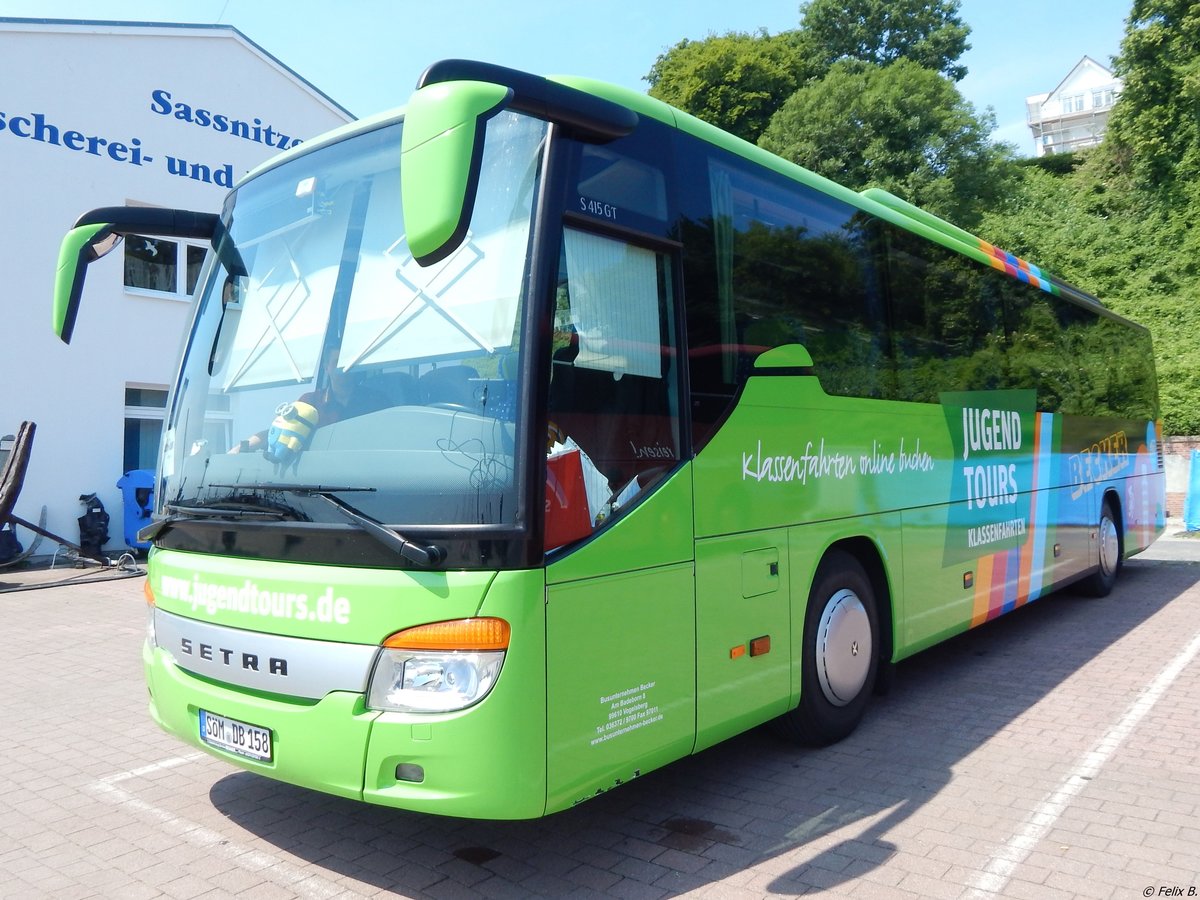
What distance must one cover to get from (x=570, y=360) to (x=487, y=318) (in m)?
0.36

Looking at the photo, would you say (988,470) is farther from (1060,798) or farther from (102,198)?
(102,198)

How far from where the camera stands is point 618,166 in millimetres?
3988

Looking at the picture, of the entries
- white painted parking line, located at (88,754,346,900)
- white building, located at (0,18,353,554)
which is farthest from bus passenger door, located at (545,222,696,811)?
white building, located at (0,18,353,554)

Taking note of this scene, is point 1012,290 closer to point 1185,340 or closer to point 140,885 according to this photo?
point 140,885

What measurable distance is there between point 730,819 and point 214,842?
2.33m

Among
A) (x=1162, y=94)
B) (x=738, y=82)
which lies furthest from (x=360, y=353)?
(x=738, y=82)

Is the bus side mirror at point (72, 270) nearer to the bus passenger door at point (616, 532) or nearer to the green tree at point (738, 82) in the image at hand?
the bus passenger door at point (616, 532)

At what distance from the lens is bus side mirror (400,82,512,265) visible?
277 centimetres

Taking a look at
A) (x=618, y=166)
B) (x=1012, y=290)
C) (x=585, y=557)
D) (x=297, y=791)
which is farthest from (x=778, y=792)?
(x=1012, y=290)

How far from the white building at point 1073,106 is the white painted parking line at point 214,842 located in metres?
107

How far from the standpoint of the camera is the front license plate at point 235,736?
371 cm

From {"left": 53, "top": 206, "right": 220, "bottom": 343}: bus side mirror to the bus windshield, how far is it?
0.41m

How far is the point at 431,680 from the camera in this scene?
10.9 ft

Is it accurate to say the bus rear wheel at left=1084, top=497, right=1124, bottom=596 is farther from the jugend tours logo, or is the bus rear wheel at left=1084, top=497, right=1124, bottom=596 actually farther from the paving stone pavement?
the paving stone pavement
